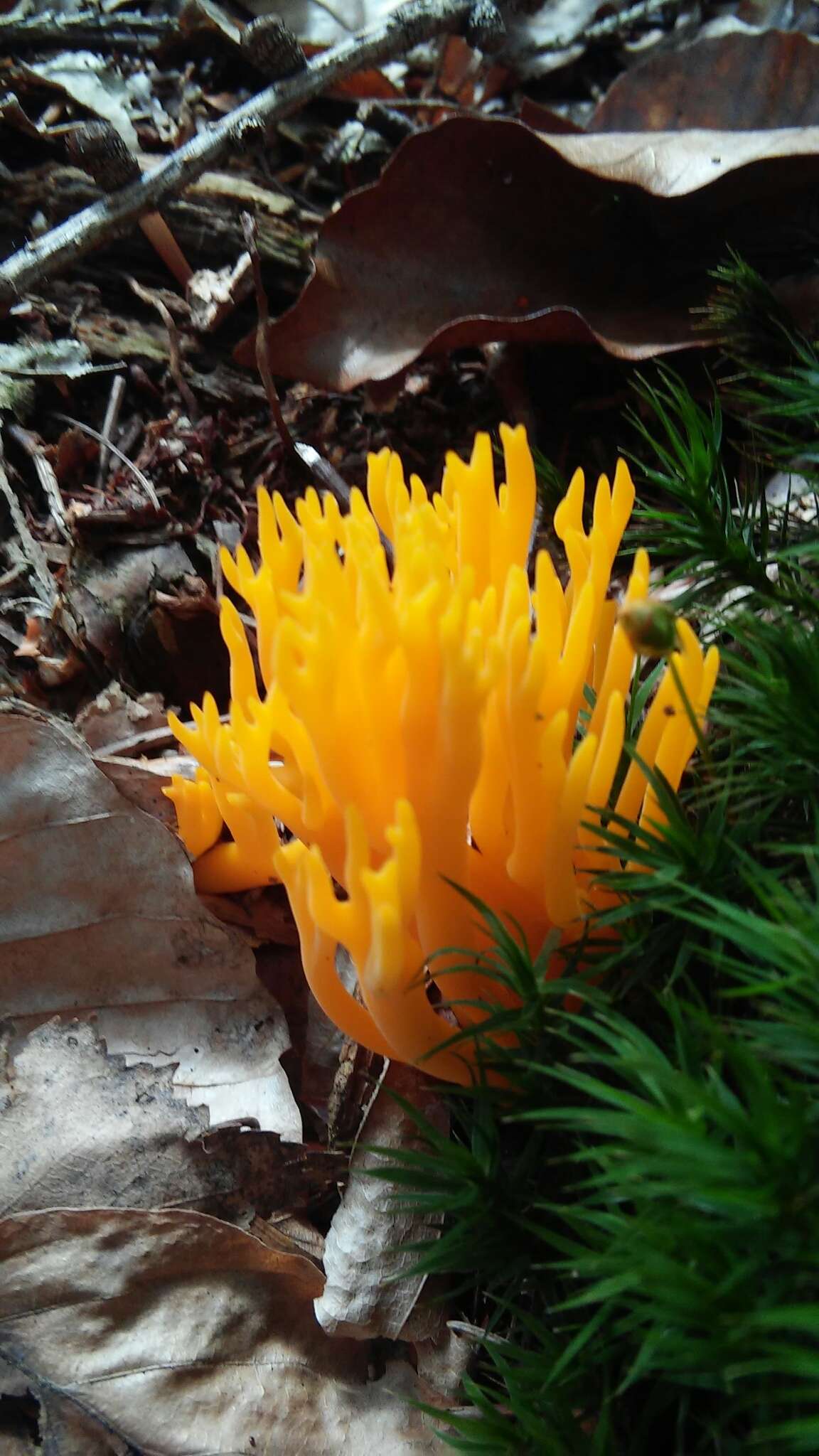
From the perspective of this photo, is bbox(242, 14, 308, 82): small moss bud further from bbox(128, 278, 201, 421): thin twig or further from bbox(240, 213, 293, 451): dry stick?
bbox(128, 278, 201, 421): thin twig

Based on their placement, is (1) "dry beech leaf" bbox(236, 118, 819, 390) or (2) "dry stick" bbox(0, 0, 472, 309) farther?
(2) "dry stick" bbox(0, 0, 472, 309)

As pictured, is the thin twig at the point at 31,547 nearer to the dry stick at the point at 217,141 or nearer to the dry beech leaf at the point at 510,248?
the dry stick at the point at 217,141

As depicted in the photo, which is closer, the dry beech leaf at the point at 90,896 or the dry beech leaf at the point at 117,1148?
the dry beech leaf at the point at 117,1148

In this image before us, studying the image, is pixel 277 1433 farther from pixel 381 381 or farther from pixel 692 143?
pixel 692 143

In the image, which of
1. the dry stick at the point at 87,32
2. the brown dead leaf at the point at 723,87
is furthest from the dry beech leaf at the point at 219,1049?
the dry stick at the point at 87,32

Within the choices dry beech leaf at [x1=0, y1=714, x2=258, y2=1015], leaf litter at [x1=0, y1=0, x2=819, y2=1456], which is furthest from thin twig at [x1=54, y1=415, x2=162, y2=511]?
dry beech leaf at [x1=0, y1=714, x2=258, y2=1015]

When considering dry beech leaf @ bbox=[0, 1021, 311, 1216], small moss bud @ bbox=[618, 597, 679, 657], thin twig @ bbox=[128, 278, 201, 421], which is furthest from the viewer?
thin twig @ bbox=[128, 278, 201, 421]
